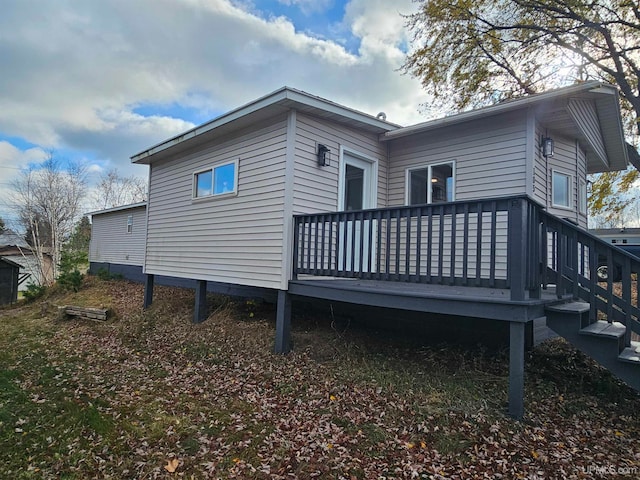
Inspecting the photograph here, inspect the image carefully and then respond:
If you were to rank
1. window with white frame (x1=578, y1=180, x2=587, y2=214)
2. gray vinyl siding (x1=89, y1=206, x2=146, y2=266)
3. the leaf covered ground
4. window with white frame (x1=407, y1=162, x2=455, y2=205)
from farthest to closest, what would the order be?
gray vinyl siding (x1=89, y1=206, x2=146, y2=266), window with white frame (x1=578, y1=180, x2=587, y2=214), window with white frame (x1=407, y1=162, x2=455, y2=205), the leaf covered ground

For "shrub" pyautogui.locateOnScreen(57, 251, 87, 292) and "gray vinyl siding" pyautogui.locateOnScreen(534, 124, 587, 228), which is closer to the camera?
"gray vinyl siding" pyautogui.locateOnScreen(534, 124, 587, 228)

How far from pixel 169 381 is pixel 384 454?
323 centimetres

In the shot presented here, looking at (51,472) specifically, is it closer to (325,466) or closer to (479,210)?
(325,466)

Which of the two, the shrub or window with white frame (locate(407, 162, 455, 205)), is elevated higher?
window with white frame (locate(407, 162, 455, 205))

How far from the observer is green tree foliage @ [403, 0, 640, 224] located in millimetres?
11422

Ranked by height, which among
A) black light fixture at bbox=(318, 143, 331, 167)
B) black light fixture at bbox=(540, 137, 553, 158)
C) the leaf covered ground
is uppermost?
black light fixture at bbox=(540, 137, 553, 158)

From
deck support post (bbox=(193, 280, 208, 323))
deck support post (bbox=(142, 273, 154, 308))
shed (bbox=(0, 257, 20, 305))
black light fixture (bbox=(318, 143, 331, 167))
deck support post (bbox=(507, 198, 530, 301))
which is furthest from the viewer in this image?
shed (bbox=(0, 257, 20, 305))

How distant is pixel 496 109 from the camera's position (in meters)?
5.84

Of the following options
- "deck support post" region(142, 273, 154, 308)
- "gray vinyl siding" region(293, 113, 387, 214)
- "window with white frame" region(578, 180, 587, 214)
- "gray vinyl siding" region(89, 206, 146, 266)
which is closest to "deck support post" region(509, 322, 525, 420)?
"gray vinyl siding" region(293, 113, 387, 214)

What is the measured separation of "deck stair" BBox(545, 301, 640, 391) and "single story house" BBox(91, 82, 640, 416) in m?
0.02

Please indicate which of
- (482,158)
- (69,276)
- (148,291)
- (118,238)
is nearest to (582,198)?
(482,158)

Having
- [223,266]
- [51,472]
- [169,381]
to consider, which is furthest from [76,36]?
[51,472]

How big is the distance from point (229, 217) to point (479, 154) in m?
4.79

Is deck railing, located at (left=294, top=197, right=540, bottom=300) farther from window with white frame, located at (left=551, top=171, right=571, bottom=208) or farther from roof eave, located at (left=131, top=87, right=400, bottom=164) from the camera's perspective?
roof eave, located at (left=131, top=87, right=400, bottom=164)
